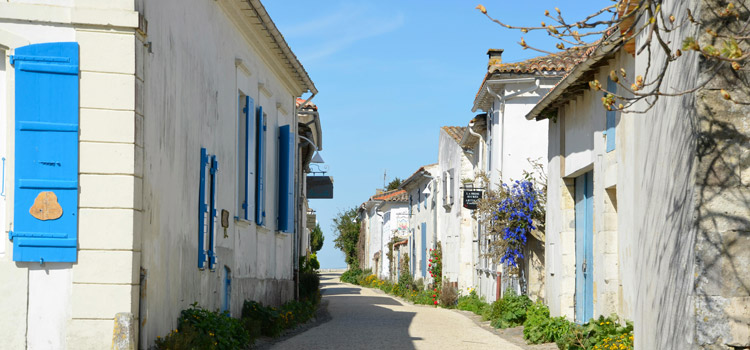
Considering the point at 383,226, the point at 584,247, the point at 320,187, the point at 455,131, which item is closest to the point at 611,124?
the point at 584,247

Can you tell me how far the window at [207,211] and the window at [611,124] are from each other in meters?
4.68

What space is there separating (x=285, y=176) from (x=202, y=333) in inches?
274

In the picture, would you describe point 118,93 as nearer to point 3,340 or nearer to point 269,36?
point 3,340

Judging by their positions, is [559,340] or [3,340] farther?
[559,340]

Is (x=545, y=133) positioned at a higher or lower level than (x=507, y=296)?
higher

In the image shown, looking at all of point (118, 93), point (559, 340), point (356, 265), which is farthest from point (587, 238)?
point (356, 265)

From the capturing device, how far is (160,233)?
7820 mm

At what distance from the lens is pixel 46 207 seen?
672 centimetres

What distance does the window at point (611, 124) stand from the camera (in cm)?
977

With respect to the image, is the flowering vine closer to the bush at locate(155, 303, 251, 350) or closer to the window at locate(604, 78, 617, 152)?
the window at locate(604, 78, 617, 152)

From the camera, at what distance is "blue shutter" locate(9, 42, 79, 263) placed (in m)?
6.69

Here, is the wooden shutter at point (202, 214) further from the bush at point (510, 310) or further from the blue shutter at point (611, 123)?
the bush at point (510, 310)

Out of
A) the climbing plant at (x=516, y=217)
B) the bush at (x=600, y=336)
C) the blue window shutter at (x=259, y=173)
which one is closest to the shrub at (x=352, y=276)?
the climbing plant at (x=516, y=217)

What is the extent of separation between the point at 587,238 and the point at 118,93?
6.88m
